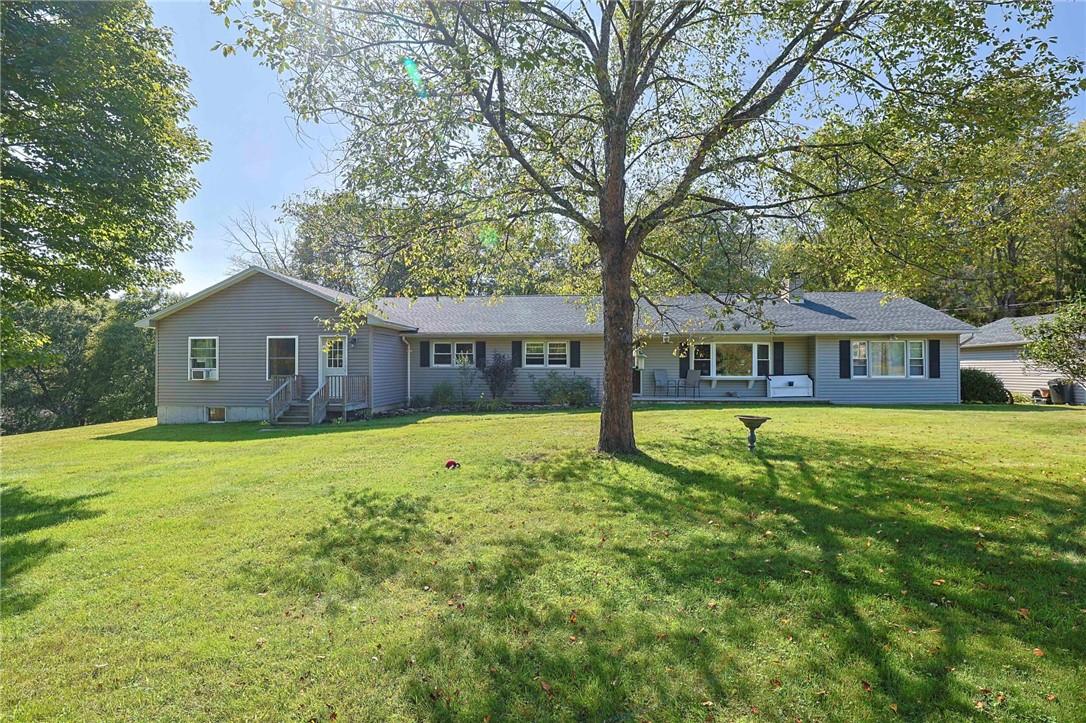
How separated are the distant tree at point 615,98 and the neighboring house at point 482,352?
6656 millimetres

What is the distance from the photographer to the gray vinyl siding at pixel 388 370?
16625mm

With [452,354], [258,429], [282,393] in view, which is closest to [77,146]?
[258,429]

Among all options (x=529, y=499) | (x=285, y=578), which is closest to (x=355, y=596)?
(x=285, y=578)

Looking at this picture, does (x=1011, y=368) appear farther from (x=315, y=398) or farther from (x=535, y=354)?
(x=315, y=398)

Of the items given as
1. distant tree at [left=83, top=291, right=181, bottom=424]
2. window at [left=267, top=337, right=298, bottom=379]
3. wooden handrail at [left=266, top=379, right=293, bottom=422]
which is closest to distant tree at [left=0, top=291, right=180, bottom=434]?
distant tree at [left=83, top=291, right=181, bottom=424]

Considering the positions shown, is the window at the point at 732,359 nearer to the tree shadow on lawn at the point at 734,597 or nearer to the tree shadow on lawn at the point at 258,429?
the tree shadow on lawn at the point at 258,429

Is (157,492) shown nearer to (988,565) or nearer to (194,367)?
(988,565)

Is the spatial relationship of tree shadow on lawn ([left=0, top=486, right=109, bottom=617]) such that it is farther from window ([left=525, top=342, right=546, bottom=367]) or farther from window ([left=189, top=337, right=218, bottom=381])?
window ([left=525, top=342, right=546, bottom=367])

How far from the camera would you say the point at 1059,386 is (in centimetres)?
1878

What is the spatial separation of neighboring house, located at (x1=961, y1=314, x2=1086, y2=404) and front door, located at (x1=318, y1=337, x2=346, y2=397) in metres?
23.9

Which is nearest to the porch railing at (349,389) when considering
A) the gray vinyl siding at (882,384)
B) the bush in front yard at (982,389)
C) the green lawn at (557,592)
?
the green lawn at (557,592)

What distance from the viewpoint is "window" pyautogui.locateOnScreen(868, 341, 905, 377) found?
718 inches

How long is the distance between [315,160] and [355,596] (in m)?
6.88

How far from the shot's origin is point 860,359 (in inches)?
720
